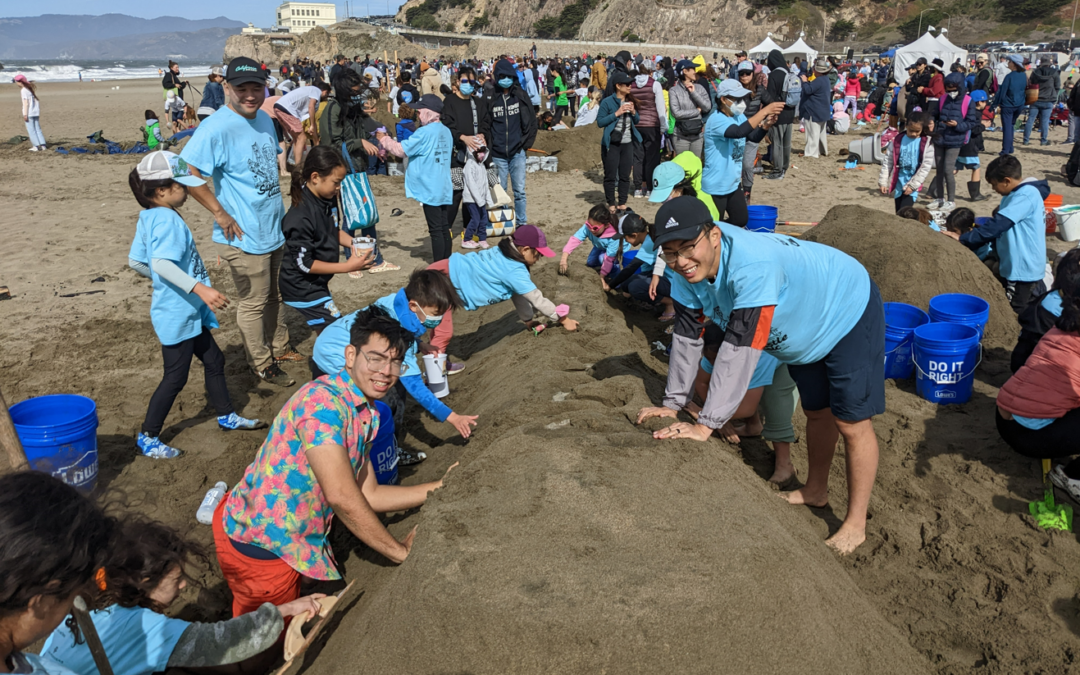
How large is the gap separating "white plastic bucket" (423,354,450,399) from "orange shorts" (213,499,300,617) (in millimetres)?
2237

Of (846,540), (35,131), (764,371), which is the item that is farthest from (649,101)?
(35,131)

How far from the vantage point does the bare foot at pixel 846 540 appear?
11.3ft

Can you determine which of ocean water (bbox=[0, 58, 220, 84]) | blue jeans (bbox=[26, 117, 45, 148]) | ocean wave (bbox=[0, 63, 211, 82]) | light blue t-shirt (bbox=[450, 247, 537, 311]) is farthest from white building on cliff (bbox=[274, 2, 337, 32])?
light blue t-shirt (bbox=[450, 247, 537, 311])

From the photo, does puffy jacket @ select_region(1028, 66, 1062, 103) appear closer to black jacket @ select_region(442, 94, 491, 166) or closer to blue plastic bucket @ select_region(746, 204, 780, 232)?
blue plastic bucket @ select_region(746, 204, 780, 232)

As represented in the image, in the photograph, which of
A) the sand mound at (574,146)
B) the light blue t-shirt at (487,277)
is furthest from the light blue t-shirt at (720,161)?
the sand mound at (574,146)

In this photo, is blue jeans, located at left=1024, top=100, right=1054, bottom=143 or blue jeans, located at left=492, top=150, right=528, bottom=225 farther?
blue jeans, located at left=1024, top=100, right=1054, bottom=143

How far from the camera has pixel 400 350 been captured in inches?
112

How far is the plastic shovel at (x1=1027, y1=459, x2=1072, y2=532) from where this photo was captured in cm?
357

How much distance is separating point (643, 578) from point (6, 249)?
9840 millimetres

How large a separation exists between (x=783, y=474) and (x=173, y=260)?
152 inches

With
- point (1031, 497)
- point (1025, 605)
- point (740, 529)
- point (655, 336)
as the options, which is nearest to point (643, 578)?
point (740, 529)

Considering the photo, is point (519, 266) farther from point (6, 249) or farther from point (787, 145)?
point (787, 145)

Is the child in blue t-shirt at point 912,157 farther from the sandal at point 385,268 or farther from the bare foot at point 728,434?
the sandal at point 385,268

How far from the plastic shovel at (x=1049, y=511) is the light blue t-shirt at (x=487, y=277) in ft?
11.0
